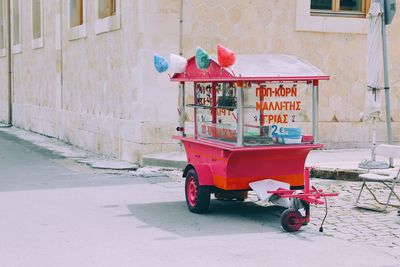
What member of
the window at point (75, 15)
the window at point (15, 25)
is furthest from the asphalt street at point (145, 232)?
the window at point (15, 25)

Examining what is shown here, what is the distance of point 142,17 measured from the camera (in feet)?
43.5

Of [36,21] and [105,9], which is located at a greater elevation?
[36,21]

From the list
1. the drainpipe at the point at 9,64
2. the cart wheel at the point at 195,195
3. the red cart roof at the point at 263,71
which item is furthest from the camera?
the drainpipe at the point at 9,64

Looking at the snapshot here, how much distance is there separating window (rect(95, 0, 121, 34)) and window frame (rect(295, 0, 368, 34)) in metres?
3.72

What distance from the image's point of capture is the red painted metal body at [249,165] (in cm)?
823

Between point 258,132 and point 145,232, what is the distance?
75.7 inches

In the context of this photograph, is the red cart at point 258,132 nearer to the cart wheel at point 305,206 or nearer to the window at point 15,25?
the cart wheel at point 305,206

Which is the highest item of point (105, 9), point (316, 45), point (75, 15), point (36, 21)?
point (36, 21)

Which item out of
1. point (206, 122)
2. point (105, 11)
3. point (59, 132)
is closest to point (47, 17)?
point (59, 132)

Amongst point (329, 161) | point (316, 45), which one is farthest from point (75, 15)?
point (329, 161)

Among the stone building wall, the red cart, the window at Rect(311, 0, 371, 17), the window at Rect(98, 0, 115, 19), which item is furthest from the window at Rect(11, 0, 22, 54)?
the red cart

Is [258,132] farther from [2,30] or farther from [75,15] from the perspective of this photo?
[2,30]

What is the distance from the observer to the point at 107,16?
1582cm

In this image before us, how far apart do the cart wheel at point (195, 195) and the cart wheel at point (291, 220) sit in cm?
123
